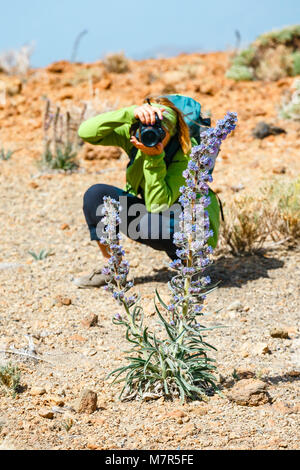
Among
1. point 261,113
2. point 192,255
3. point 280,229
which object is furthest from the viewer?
point 261,113

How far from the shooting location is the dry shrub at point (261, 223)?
15.0 ft

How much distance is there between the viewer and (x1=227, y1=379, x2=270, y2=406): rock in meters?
2.61

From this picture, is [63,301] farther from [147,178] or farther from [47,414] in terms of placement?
[47,414]

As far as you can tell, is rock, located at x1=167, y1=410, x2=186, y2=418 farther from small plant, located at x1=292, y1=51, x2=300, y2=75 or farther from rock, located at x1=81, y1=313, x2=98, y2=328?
small plant, located at x1=292, y1=51, x2=300, y2=75

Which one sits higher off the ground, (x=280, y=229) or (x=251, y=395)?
(x=280, y=229)

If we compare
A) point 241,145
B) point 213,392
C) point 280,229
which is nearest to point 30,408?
point 213,392

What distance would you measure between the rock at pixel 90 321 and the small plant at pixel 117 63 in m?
8.89

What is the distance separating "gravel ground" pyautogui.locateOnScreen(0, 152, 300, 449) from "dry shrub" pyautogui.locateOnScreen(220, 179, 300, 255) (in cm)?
13

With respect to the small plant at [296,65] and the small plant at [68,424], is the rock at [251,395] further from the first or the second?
the small plant at [296,65]

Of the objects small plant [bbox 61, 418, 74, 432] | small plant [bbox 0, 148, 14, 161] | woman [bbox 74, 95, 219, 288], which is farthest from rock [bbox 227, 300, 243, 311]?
small plant [bbox 0, 148, 14, 161]

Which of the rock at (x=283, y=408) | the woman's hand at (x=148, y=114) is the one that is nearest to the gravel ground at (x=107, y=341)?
the rock at (x=283, y=408)
